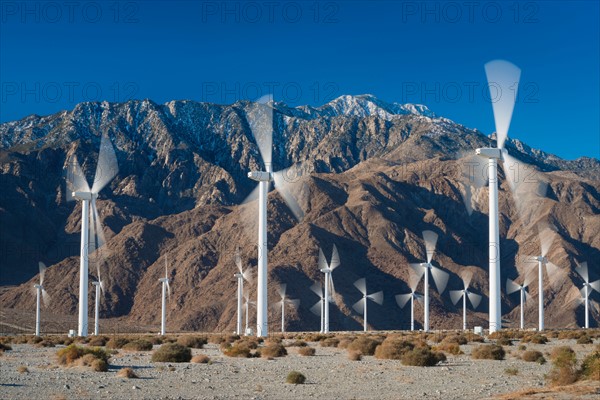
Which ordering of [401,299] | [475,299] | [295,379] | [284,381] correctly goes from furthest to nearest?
[475,299], [401,299], [284,381], [295,379]

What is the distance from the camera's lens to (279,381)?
26984mm

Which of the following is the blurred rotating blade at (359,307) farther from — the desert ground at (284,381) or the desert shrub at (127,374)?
the desert shrub at (127,374)

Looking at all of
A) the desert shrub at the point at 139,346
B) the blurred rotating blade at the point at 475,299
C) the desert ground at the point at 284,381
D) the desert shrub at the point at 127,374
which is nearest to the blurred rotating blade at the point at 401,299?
the blurred rotating blade at the point at 475,299

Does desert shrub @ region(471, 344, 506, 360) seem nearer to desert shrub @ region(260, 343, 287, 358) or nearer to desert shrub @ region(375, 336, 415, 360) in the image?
desert shrub @ region(375, 336, 415, 360)


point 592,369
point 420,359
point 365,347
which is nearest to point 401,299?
point 365,347

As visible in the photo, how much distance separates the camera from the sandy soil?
22.9m

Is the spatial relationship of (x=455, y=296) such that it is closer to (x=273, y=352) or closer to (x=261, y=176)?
(x=261, y=176)

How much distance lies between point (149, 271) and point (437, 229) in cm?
6712

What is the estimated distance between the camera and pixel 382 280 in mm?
171250

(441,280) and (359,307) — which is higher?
(441,280)

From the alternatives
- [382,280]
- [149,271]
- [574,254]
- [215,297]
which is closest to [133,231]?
[149,271]

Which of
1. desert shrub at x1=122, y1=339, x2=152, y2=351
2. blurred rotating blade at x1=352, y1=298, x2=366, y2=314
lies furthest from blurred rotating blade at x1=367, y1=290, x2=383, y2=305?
desert shrub at x1=122, y1=339, x2=152, y2=351

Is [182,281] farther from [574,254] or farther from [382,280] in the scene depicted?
[574,254]

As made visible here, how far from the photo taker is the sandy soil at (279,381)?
2289 cm
